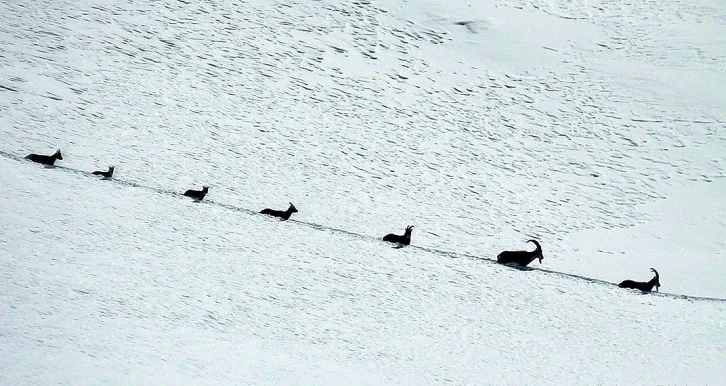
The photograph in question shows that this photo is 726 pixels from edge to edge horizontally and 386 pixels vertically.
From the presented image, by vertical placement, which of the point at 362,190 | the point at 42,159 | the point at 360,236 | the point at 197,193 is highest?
the point at 42,159

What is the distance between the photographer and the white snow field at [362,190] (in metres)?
6.95

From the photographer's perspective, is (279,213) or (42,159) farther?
(279,213)

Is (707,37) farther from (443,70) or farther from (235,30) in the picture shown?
(235,30)

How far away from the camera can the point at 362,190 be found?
12891mm

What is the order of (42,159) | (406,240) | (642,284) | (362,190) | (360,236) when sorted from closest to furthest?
(642,284) → (42,159) → (406,240) → (360,236) → (362,190)

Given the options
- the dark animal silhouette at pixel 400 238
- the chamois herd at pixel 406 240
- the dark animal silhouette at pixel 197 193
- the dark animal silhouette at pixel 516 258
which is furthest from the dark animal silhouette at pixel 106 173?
the dark animal silhouette at pixel 516 258

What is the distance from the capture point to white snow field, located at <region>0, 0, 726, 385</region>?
6949mm

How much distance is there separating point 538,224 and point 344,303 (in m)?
5.45

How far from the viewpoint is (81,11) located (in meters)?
18.1

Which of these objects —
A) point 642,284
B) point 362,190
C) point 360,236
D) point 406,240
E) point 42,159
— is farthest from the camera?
point 362,190

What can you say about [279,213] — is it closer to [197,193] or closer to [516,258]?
[197,193]

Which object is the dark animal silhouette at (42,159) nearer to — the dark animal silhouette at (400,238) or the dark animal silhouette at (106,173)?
the dark animal silhouette at (106,173)

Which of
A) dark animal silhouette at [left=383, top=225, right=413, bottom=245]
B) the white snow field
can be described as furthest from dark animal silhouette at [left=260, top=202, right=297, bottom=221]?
dark animal silhouette at [left=383, top=225, right=413, bottom=245]

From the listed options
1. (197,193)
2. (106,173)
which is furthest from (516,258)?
(106,173)
